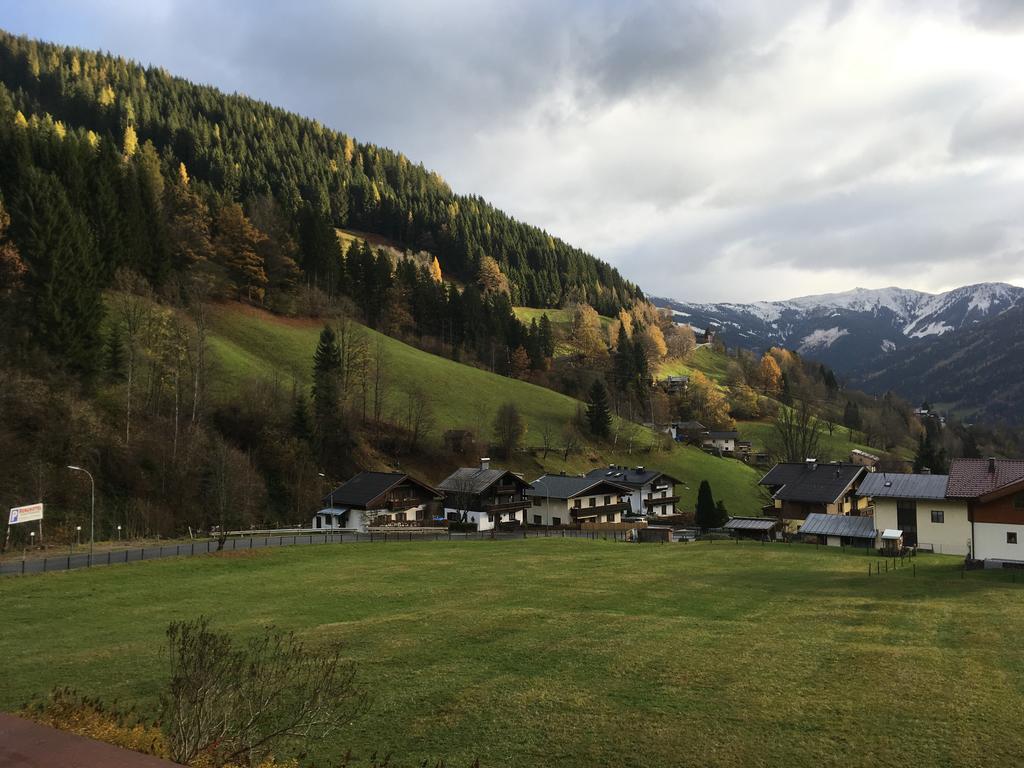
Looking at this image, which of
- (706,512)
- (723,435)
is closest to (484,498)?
(706,512)

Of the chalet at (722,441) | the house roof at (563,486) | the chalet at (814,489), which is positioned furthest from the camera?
the chalet at (722,441)

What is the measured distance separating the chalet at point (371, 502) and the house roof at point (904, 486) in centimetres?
4812

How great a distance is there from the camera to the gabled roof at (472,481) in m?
73.4

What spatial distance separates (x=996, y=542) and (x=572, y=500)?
44.8m

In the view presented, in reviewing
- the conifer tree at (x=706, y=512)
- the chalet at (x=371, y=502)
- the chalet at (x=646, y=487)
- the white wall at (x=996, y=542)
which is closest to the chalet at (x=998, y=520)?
the white wall at (x=996, y=542)

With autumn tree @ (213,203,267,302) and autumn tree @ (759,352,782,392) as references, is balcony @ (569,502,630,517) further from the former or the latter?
autumn tree @ (759,352,782,392)

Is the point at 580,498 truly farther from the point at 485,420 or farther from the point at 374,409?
the point at 374,409

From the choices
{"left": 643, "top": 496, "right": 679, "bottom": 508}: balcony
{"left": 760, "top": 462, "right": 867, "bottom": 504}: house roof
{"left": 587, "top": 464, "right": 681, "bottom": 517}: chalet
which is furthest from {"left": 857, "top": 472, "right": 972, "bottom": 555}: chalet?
{"left": 643, "top": 496, "right": 679, "bottom": 508}: balcony

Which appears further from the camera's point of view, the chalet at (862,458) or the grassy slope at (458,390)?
the chalet at (862,458)

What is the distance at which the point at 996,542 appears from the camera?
43.2m

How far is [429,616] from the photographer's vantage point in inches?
1011

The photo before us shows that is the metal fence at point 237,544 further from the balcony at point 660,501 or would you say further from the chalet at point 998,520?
the chalet at point 998,520

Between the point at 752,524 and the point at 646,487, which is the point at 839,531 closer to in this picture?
the point at 752,524

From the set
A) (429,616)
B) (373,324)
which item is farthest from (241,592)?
(373,324)
